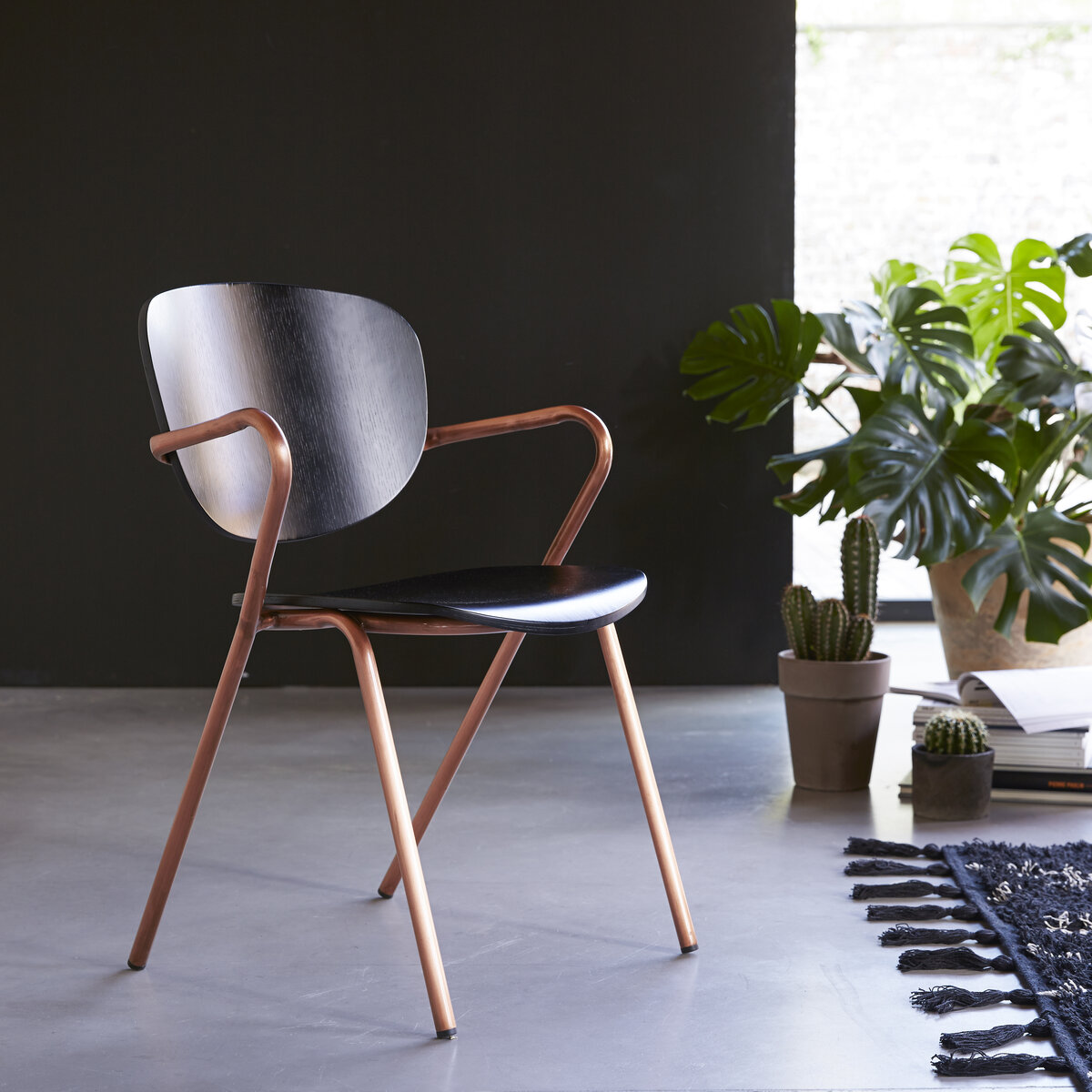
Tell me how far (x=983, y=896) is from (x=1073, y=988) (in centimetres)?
31

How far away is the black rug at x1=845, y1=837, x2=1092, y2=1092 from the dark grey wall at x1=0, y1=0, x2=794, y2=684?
57.3 inches

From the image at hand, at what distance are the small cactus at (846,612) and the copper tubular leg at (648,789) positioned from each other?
2.80ft

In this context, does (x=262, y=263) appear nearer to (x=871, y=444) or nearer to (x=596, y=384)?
(x=596, y=384)

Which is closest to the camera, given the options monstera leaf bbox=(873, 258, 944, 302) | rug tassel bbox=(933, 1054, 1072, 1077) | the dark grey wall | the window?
rug tassel bbox=(933, 1054, 1072, 1077)

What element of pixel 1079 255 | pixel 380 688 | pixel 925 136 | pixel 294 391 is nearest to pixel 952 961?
pixel 380 688

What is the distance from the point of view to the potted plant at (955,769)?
2086 mm

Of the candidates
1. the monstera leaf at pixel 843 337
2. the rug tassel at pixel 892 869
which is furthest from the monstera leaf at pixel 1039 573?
the rug tassel at pixel 892 869

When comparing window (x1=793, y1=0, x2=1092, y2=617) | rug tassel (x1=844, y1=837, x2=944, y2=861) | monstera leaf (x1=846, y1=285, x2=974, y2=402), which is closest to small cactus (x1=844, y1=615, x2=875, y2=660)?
rug tassel (x1=844, y1=837, x2=944, y2=861)

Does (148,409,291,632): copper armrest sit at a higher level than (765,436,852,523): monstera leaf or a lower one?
higher

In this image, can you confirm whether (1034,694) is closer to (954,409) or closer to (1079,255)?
(954,409)

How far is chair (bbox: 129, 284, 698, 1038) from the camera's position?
1.29 m

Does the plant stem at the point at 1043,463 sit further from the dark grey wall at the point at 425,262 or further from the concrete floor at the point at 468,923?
the dark grey wall at the point at 425,262

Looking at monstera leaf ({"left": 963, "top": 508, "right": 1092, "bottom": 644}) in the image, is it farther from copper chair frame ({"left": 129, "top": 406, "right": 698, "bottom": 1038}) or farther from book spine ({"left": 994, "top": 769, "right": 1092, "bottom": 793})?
copper chair frame ({"left": 129, "top": 406, "right": 698, "bottom": 1038})

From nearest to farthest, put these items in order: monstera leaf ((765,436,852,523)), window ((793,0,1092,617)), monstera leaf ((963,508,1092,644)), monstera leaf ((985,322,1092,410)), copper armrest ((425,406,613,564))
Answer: copper armrest ((425,406,613,564))
monstera leaf ((963,508,1092,644))
monstera leaf ((985,322,1092,410))
monstera leaf ((765,436,852,523))
window ((793,0,1092,617))
